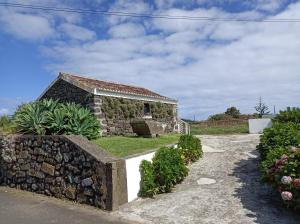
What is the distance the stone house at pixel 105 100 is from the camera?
16141 mm

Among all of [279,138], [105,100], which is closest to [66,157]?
[279,138]

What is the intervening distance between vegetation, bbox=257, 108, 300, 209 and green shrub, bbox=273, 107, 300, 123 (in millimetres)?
3143

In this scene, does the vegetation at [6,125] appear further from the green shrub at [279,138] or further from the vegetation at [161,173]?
the green shrub at [279,138]

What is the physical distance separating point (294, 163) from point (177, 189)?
341 cm

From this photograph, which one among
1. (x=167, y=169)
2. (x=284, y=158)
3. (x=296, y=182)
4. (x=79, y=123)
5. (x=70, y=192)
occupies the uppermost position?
(x=79, y=123)

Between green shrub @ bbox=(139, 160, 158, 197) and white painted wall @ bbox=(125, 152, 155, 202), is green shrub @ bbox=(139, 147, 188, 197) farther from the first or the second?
white painted wall @ bbox=(125, 152, 155, 202)

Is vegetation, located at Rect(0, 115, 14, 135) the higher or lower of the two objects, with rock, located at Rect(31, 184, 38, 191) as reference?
higher

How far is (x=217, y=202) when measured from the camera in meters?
8.70

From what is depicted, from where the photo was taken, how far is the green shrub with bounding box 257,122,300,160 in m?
9.64

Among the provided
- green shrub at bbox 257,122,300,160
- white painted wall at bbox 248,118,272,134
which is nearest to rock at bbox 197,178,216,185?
green shrub at bbox 257,122,300,160

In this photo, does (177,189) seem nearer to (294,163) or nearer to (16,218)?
(294,163)

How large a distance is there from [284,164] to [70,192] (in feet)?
17.5

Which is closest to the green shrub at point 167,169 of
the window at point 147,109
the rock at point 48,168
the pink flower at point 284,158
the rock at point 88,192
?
the rock at point 88,192

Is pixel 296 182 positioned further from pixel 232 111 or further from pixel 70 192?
pixel 232 111
